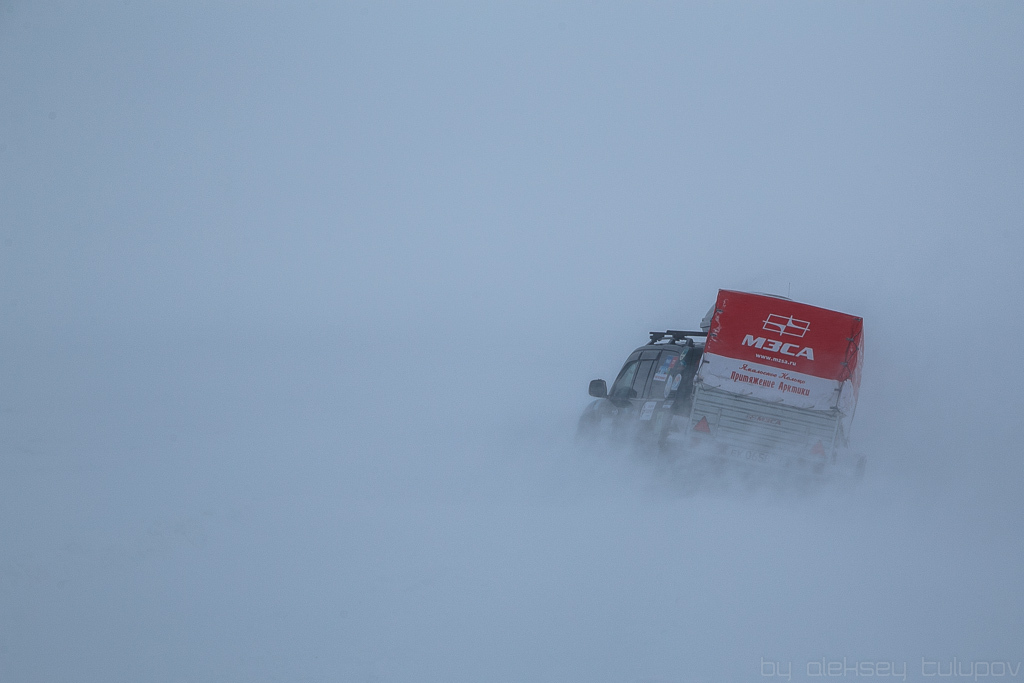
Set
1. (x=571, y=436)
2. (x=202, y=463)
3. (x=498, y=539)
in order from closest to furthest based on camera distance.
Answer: (x=498, y=539), (x=202, y=463), (x=571, y=436)

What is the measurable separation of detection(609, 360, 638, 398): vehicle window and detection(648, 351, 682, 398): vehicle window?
36 cm

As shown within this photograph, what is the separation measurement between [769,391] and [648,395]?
4.74 ft

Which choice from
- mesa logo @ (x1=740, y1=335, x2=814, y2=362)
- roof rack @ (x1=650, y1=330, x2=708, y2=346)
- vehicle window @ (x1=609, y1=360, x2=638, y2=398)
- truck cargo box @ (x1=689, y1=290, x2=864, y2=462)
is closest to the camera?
truck cargo box @ (x1=689, y1=290, x2=864, y2=462)

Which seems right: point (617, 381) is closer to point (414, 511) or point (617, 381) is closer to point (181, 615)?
point (414, 511)

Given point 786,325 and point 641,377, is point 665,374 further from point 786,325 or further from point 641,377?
point 786,325

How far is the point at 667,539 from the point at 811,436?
255 centimetres

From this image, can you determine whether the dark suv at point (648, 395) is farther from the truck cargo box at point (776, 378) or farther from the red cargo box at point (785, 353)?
the red cargo box at point (785, 353)

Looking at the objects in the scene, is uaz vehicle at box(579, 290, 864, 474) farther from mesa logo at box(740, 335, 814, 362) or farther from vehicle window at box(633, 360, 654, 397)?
vehicle window at box(633, 360, 654, 397)

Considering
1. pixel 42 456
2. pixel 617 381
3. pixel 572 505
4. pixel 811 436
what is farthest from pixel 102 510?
pixel 811 436

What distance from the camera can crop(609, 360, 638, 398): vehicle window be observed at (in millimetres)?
10023

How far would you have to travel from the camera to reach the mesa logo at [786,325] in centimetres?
862

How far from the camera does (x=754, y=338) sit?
28.5 feet

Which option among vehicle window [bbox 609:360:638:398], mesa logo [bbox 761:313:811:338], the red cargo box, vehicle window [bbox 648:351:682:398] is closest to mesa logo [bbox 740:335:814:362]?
the red cargo box

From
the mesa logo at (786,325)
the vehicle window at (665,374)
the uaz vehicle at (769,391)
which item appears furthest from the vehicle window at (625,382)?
the mesa logo at (786,325)
